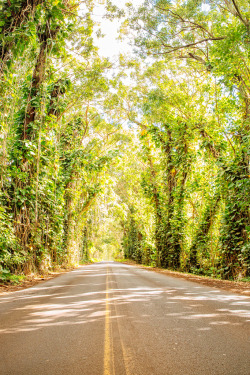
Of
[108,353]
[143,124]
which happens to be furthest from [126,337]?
[143,124]

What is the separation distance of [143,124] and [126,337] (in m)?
17.8

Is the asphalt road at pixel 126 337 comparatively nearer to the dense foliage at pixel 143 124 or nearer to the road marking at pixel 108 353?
the road marking at pixel 108 353

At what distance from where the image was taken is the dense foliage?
337 inches

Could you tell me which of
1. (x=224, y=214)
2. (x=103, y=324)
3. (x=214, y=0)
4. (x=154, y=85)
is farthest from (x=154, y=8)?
(x=103, y=324)

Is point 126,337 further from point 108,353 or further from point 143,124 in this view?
point 143,124

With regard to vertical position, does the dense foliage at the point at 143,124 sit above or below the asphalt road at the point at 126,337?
above

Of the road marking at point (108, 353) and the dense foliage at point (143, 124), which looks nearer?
the road marking at point (108, 353)

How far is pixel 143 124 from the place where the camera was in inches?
780

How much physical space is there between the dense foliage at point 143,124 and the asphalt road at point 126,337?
4.84 metres

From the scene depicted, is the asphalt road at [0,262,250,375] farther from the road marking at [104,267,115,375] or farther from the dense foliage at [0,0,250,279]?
the dense foliage at [0,0,250,279]

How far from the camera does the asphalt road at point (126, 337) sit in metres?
2.53

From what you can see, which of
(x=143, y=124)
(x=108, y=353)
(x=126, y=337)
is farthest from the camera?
(x=143, y=124)

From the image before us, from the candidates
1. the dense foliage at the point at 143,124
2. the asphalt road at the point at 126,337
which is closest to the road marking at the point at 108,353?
the asphalt road at the point at 126,337

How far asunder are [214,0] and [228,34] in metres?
3.59
